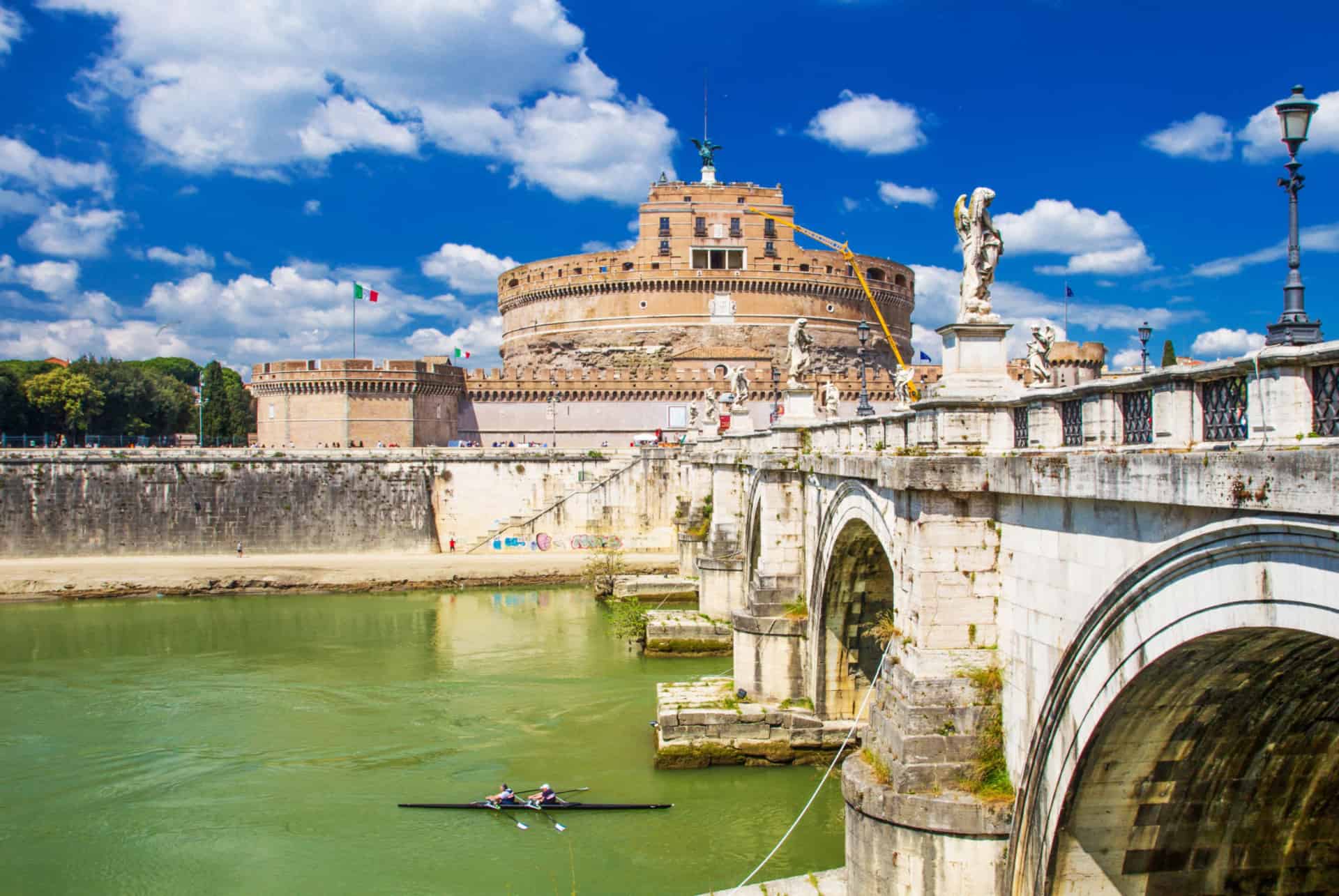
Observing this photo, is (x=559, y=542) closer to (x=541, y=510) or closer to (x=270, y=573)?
(x=541, y=510)

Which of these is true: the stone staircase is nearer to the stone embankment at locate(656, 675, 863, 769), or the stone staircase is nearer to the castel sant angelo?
the castel sant angelo

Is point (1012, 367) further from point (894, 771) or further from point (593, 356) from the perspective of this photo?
point (894, 771)

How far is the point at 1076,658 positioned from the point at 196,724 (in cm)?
1701

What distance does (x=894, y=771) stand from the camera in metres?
8.84

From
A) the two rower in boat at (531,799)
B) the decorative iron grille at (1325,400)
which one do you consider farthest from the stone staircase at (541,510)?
the decorative iron grille at (1325,400)

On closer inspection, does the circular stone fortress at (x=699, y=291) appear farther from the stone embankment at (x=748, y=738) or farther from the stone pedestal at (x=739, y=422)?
the stone embankment at (x=748, y=738)

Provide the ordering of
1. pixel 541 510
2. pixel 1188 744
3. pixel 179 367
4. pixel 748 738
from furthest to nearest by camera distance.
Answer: pixel 179 367 < pixel 541 510 < pixel 748 738 < pixel 1188 744

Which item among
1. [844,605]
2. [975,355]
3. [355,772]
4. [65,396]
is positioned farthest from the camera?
[65,396]

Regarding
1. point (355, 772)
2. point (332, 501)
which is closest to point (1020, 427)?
point (355, 772)

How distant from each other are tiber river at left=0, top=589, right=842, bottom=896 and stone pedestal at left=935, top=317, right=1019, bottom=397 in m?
7.03

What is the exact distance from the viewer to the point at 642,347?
5909cm

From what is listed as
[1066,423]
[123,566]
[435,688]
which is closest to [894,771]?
[1066,423]

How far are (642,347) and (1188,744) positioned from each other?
5249 centimetres

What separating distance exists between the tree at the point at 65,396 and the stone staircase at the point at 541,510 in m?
23.1
